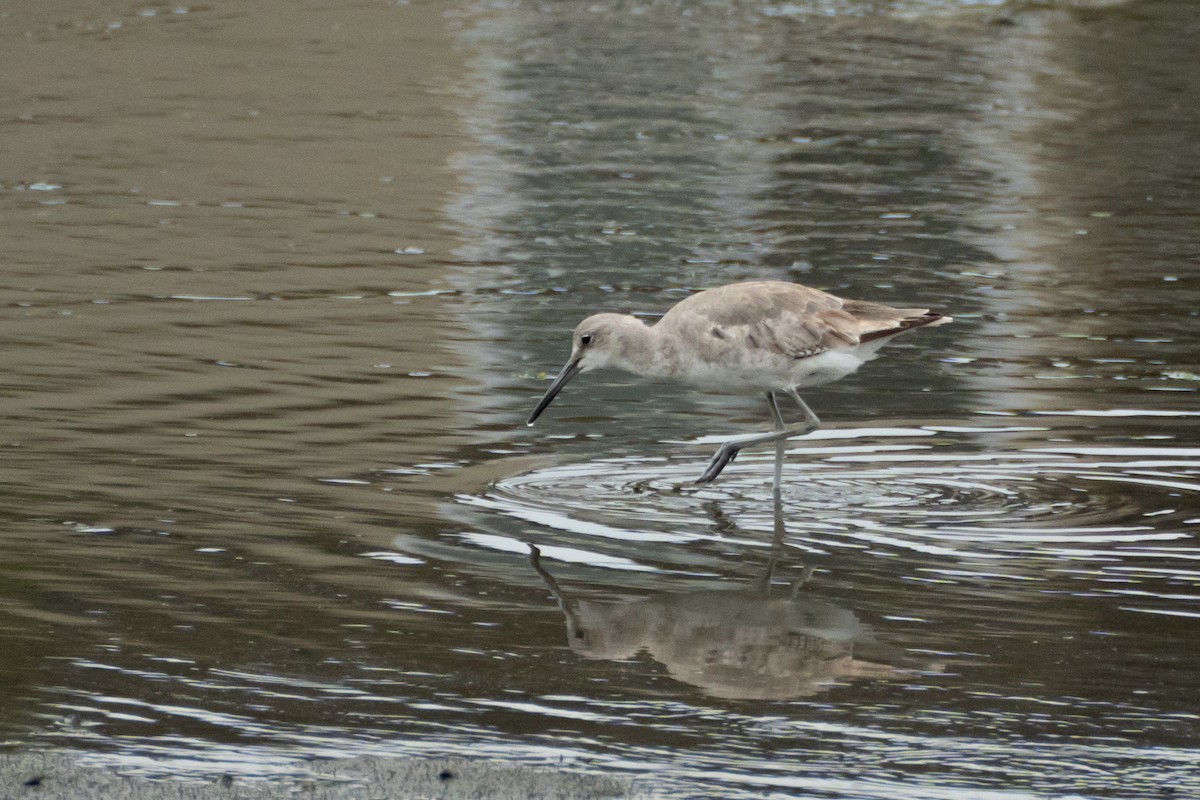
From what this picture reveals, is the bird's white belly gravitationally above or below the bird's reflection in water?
above

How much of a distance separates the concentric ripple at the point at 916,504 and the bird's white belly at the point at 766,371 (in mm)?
498

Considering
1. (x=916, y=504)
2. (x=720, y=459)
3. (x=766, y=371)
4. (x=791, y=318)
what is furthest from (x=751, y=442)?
(x=916, y=504)

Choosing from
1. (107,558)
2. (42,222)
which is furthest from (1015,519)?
(42,222)

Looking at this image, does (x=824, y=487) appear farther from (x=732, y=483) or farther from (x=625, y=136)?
(x=625, y=136)

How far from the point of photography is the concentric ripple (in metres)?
8.61

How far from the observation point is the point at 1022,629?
7.51 meters

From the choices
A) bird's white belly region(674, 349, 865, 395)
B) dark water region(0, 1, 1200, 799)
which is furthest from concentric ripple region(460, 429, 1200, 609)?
bird's white belly region(674, 349, 865, 395)

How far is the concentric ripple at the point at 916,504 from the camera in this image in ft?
28.2

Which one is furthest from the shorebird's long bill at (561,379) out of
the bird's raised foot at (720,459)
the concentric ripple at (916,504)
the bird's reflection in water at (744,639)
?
the bird's reflection in water at (744,639)

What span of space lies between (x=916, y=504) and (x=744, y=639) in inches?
85.2

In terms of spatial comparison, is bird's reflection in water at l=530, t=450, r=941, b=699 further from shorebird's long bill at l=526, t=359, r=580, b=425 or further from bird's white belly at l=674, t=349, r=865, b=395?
shorebird's long bill at l=526, t=359, r=580, b=425

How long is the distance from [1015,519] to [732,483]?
146 cm

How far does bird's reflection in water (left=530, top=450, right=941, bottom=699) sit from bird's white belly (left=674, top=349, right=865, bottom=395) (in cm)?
145

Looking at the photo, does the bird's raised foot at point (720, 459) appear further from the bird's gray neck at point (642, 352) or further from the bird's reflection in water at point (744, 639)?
the bird's reflection in water at point (744, 639)
